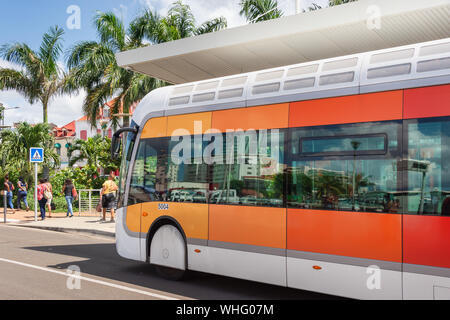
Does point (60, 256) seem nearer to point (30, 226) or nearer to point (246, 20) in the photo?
point (30, 226)

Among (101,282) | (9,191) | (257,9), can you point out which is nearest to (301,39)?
(101,282)

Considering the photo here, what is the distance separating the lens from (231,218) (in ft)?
22.6

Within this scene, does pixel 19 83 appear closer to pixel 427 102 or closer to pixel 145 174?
pixel 145 174

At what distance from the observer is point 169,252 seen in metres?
7.75

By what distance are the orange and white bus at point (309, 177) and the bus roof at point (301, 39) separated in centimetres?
401

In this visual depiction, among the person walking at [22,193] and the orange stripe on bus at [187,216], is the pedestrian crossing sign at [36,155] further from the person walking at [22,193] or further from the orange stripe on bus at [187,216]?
the orange stripe on bus at [187,216]

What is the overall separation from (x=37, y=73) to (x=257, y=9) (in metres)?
15.9

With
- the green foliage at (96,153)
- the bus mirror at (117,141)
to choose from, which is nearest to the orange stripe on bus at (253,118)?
the bus mirror at (117,141)

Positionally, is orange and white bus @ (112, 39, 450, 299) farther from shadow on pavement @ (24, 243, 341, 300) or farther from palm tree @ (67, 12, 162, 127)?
palm tree @ (67, 12, 162, 127)

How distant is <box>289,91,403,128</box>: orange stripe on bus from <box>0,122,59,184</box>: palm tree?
838 inches

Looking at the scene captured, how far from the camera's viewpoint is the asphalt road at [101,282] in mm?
6816

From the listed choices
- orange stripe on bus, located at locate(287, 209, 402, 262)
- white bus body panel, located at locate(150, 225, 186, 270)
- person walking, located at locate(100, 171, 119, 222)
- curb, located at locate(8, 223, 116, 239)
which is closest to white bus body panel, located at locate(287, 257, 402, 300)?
orange stripe on bus, located at locate(287, 209, 402, 262)

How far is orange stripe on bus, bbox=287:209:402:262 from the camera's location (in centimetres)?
529

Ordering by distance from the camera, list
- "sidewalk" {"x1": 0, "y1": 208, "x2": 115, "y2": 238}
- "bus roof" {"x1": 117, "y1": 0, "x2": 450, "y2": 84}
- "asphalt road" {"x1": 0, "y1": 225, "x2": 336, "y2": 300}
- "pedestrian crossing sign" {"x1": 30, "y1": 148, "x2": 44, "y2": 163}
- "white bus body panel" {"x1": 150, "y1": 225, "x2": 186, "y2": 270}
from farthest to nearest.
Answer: "pedestrian crossing sign" {"x1": 30, "y1": 148, "x2": 44, "y2": 163} < "sidewalk" {"x1": 0, "y1": 208, "x2": 115, "y2": 238} < "bus roof" {"x1": 117, "y1": 0, "x2": 450, "y2": 84} < "white bus body panel" {"x1": 150, "y1": 225, "x2": 186, "y2": 270} < "asphalt road" {"x1": 0, "y1": 225, "x2": 336, "y2": 300}
